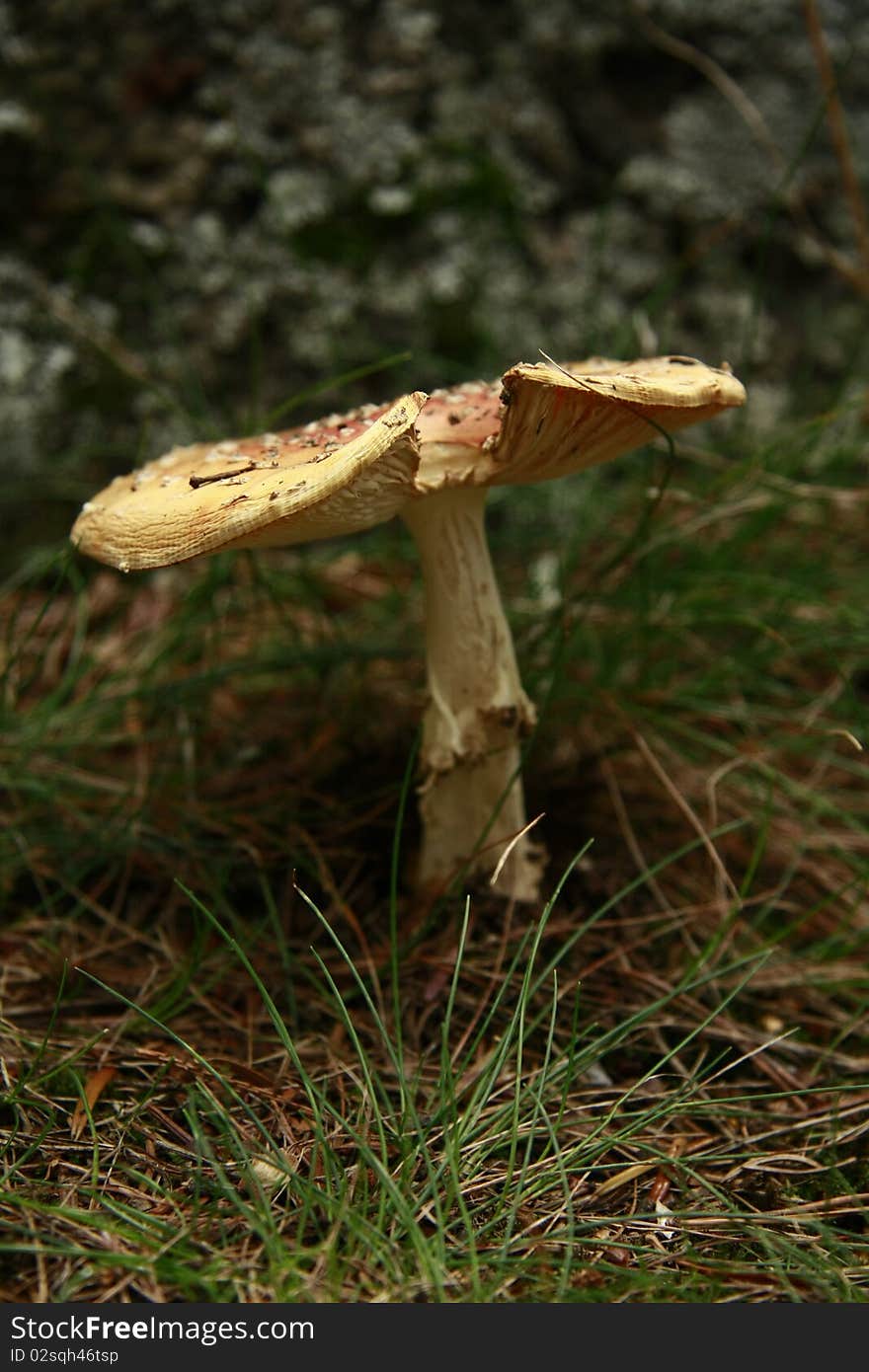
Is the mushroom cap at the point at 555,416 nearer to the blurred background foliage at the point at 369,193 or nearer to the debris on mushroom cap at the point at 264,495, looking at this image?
the debris on mushroom cap at the point at 264,495

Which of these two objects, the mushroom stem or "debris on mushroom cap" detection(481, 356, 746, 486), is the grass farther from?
"debris on mushroom cap" detection(481, 356, 746, 486)

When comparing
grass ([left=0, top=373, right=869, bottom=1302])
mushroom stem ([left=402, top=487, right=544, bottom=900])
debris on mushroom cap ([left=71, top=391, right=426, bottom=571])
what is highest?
debris on mushroom cap ([left=71, top=391, right=426, bottom=571])

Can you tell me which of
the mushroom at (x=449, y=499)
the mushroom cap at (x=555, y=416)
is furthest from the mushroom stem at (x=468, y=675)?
the mushroom cap at (x=555, y=416)

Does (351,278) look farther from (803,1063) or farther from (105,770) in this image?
(803,1063)

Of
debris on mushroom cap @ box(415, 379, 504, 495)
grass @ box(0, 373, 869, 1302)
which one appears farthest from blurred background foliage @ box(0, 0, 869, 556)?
debris on mushroom cap @ box(415, 379, 504, 495)

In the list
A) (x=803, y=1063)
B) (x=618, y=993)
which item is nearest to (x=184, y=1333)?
(x=618, y=993)
